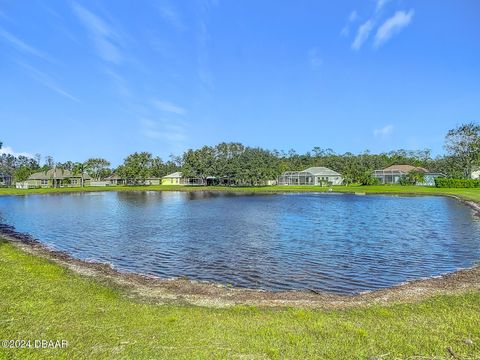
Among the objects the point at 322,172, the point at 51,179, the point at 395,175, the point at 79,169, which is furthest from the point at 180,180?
the point at 395,175

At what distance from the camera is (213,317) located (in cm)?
936

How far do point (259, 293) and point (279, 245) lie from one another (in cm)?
1071

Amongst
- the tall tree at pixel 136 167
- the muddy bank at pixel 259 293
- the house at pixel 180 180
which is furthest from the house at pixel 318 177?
the muddy bank at pixel 259 293

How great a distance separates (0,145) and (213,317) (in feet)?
194

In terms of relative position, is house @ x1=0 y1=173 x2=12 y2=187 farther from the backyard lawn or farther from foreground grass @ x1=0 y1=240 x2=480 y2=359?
foreground grass @ x1=0 y1=240 x2=480 y2=359

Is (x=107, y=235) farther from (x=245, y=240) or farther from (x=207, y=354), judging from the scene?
(x=207, y=354)

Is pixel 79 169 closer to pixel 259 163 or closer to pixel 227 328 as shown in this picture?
pixel 259 163

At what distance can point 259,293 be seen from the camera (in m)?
13.2

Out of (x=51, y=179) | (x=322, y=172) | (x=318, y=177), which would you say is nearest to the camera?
(x=318, y=177)

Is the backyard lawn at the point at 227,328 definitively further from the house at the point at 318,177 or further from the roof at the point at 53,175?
the roof at the point at 53,175

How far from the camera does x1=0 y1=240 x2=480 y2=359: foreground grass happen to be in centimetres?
666

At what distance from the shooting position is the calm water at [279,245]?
16.8 meters

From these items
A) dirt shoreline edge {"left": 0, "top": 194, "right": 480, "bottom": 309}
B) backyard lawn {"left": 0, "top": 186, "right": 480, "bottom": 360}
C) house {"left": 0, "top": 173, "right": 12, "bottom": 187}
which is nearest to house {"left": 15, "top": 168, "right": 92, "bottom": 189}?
house {"left": 0, "top": 173, "right": 12, "bottom": 187}

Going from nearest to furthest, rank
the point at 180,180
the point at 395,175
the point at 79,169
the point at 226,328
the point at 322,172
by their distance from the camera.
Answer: the point at 226,328, the point at 395,175, the point at 322,172, the point at 79,169, the point at 180,180
